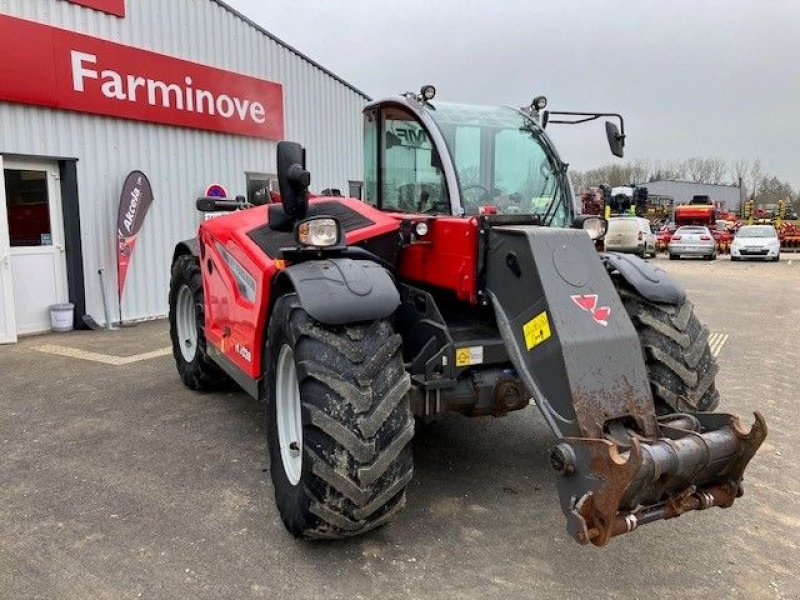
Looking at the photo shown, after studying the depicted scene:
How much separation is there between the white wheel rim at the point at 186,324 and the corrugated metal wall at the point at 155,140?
3718 mm

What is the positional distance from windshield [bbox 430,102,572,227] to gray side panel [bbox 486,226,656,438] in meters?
0.62

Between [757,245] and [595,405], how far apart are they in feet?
81.6

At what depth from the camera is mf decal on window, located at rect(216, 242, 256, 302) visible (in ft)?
12.7

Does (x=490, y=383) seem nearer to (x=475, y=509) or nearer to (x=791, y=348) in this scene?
(x=475, y=509)

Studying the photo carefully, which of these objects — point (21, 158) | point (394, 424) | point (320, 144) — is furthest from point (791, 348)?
point (21, 158)

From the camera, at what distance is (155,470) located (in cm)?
409

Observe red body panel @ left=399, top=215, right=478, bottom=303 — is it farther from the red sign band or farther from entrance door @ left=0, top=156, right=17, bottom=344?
the red sign band

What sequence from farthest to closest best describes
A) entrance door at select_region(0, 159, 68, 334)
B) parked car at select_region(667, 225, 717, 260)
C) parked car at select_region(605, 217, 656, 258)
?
parked car at select_region(667, 225, 717, 260)
parked car at select_region(605, 217, 656, 258)
entrance door at select_region(0, 159, 68, 334)

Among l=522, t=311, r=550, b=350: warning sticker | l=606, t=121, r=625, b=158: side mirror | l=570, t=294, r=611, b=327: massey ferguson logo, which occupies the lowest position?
l=522, t=311, r=550, b=350: warning sticker

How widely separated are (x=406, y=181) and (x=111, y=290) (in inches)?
267

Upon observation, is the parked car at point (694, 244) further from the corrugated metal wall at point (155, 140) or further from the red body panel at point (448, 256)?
the red body panel at point (448, 256)

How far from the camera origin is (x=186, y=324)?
6.09 metres

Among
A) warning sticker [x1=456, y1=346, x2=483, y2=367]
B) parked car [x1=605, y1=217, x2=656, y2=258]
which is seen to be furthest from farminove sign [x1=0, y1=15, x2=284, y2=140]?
parked car [x1=605, y1=217, x2=656, y2=258]

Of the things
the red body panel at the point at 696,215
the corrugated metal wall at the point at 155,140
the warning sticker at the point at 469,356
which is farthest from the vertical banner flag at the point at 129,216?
the red body panel at the point at 696,215
